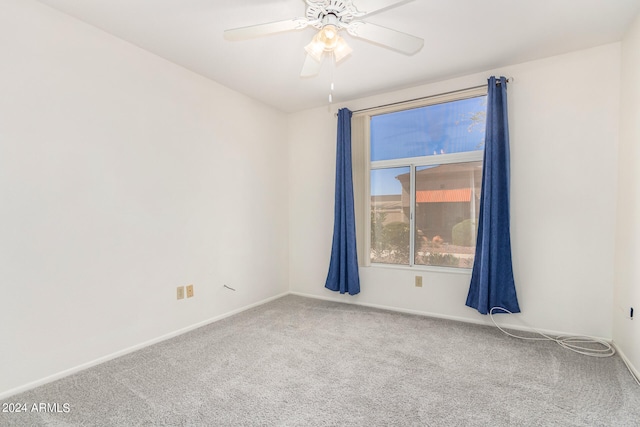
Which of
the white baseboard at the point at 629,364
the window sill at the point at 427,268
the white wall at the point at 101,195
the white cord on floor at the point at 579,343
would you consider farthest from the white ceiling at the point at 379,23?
the white baseboard at the point at 629,364

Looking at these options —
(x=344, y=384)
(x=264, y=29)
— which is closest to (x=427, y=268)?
(x=344, y=384)

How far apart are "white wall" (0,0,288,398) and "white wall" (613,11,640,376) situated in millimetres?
3241

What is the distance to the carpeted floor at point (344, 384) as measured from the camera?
5.20ft

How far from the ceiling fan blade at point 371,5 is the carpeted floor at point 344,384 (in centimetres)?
224

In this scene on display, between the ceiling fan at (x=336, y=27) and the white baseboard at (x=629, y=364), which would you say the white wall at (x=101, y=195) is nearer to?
the ceiling fan at (x=336, y=27)

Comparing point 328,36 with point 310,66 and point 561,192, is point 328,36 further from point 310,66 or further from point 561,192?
point 561,192

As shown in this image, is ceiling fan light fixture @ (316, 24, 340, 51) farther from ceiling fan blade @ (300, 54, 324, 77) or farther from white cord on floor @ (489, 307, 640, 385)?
white cord on floor @ (489, 307, 640, 385)

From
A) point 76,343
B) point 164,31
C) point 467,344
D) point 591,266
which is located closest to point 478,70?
point 591,266

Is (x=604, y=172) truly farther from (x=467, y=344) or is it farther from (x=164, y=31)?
(x=164, y=31)

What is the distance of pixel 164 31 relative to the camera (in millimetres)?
2234

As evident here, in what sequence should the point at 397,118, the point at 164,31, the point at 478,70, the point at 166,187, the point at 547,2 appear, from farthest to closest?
the point at 397,118 → the point at 478,70 → the point at 166,187 → the point at 164,31 → the point at 547,2

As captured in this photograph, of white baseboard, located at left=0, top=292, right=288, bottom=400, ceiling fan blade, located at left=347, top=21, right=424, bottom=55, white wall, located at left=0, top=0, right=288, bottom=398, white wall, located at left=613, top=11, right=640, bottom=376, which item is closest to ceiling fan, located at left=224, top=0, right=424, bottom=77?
ceiling fan blade, located at left=347, top=21, right=424, bottom=55

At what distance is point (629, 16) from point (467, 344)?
101 inches

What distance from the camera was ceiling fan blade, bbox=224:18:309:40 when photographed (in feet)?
5.74
